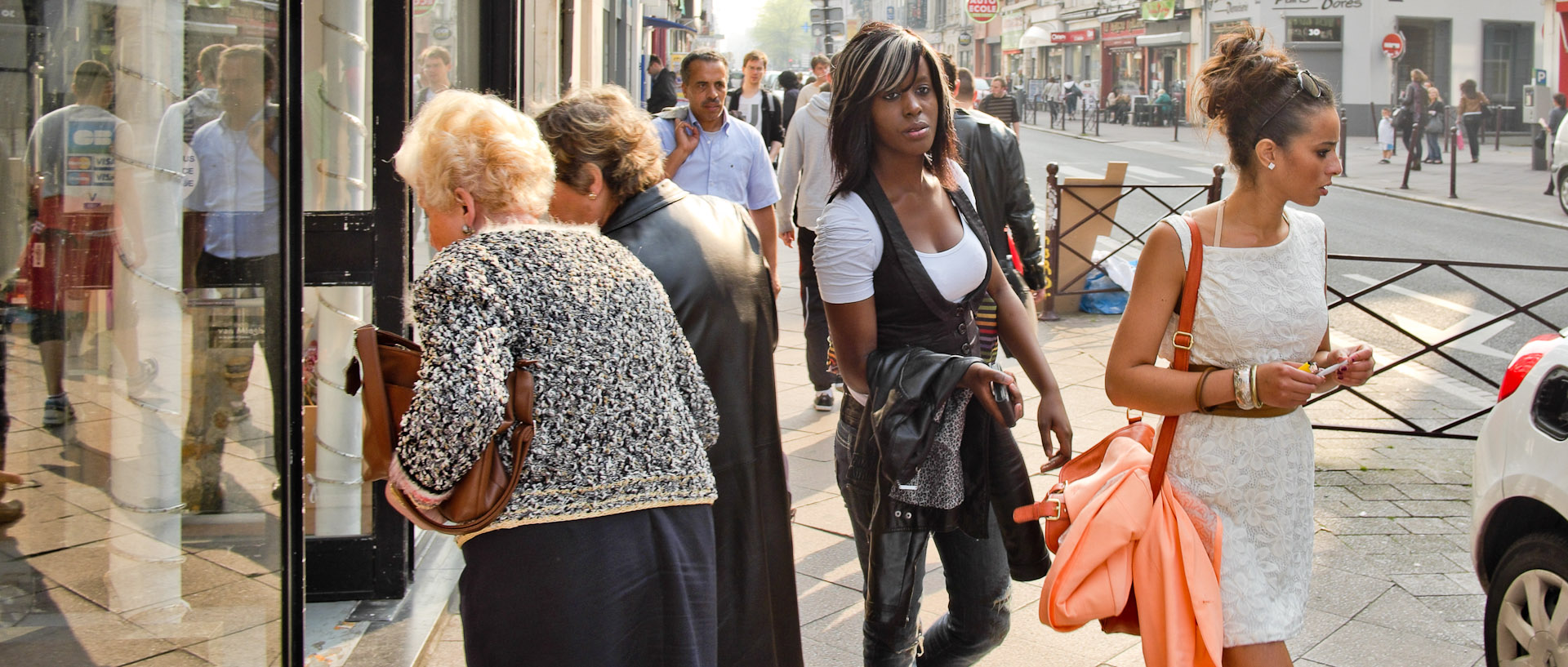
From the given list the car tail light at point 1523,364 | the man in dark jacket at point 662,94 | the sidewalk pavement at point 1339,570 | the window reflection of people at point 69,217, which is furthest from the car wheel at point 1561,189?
the window reflection of people at point 69,217

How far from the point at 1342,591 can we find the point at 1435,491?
1496mm

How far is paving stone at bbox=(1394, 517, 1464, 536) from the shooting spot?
5.04 meters

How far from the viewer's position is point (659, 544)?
228 cm

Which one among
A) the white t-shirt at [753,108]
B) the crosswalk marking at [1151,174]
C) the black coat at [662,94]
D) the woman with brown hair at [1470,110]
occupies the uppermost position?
the woman with brown hair at [1470,110]

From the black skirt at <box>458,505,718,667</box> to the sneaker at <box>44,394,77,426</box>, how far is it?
0.76 metres

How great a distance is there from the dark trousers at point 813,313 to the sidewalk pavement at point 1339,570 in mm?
389

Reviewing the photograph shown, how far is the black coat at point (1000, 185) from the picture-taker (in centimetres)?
516

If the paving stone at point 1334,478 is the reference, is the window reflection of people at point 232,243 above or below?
above

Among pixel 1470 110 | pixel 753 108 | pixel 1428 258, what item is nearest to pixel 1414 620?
pixel 1428 258

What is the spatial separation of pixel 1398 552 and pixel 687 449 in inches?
139

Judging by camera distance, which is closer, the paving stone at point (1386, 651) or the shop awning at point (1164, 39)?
the paving stone at point (1386, 651)

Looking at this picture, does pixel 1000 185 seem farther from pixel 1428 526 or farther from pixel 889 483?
pixel 889 483

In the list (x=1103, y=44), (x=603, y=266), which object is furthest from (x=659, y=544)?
(x=1103, y=44)

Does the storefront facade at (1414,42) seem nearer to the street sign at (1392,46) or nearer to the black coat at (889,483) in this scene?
the street sign at (1392,46)
